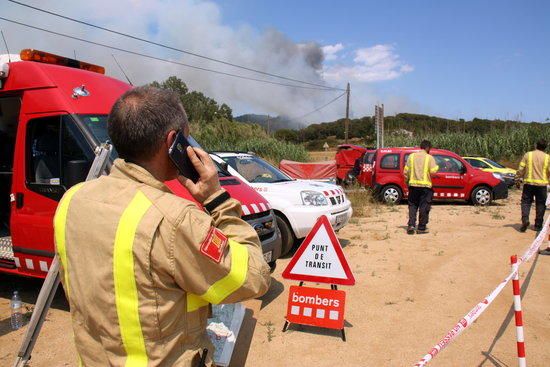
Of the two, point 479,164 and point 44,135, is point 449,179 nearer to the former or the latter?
point 479,164

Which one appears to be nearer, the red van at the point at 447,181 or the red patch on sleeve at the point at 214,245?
the red patch on sleeve at the point at 214,245

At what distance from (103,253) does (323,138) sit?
76.2 m

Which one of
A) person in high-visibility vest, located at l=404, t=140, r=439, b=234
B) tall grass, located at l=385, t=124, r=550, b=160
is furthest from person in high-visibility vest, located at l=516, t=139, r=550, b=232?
tall grass, located at l=385, t=124, r=550, b=160

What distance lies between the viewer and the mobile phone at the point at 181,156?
57.8 inches

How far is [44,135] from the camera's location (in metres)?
4.95

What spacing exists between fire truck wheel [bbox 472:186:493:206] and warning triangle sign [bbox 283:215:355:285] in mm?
10717

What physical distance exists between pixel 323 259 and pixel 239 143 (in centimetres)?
2380

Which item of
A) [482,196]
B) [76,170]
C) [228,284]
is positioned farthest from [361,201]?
[228,284]

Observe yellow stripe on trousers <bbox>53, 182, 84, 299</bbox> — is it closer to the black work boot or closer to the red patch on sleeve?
the red patch on sleeve

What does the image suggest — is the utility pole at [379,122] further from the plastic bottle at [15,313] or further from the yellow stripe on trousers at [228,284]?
the yellow stripe on trousers at [228,284]

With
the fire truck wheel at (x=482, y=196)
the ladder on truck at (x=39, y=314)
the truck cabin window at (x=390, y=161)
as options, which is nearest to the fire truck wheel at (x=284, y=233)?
the ladder on truck at (x=39, y=314)

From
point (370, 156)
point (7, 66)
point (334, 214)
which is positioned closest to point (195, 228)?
point (7, 66)

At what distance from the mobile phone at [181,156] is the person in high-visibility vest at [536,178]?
9.58 meters

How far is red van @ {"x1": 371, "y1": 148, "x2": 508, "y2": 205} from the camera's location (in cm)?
1381
